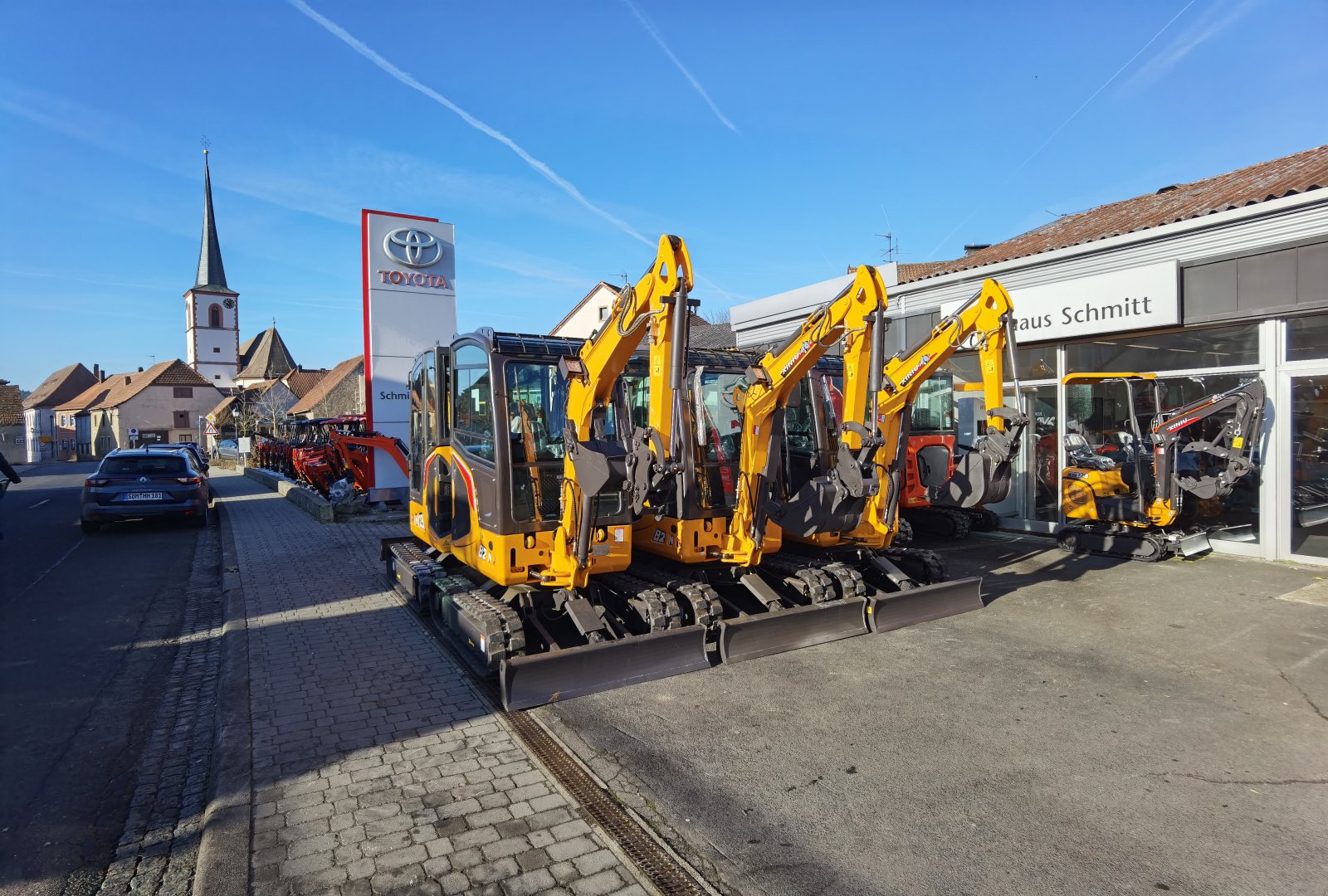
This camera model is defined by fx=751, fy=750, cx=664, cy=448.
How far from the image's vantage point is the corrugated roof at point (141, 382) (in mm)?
66062

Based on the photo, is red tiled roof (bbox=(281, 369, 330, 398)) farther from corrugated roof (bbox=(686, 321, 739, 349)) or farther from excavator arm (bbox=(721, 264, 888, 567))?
excavator arm (bbox=(721, 264, 888, 567))

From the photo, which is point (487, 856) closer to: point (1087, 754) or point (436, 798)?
point (436, 798)

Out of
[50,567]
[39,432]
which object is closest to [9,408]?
[39,432]

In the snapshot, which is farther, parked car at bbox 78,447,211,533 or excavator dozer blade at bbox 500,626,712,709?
parked car at bbox 78,447,211,533

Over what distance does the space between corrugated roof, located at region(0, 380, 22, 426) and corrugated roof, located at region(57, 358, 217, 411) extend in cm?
643

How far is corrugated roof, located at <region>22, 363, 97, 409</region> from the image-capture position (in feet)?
276

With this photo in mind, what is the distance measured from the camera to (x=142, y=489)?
13.3 metres

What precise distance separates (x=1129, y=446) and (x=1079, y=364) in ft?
5.61

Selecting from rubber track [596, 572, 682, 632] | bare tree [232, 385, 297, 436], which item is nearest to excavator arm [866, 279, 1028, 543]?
rubber track [596, 572, 682, 632]

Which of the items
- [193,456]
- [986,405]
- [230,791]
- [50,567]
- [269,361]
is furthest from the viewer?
[269,361]

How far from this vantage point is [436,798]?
3.89m

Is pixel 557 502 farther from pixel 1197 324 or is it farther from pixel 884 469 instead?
pixel 1197 324

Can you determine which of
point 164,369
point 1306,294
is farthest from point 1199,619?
point 164,369

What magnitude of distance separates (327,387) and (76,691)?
53395 millimetres
